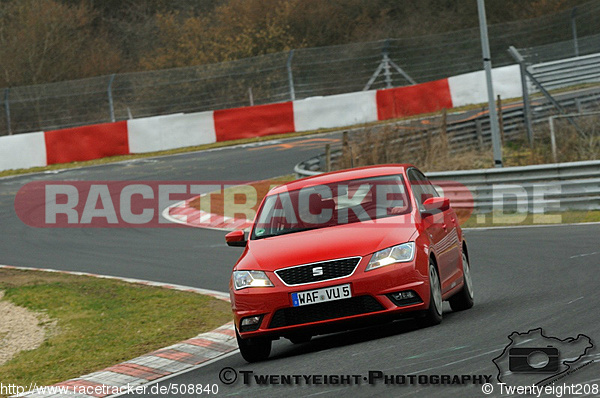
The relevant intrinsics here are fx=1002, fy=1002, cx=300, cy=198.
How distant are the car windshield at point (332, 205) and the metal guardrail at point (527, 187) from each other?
887cm

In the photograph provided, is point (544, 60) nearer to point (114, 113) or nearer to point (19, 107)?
point (114, 113)

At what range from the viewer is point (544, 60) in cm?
3450

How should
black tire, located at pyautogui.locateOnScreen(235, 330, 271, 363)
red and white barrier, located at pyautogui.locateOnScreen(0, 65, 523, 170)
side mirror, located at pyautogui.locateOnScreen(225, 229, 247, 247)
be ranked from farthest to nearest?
1. red and white barrier, located at pyautogui.locateOnScreen(0, 65, 523, 170)
2. side mirror, located at pyautogui.locateOnScreen(225, 229, 247, 247)
3. black tire, located at pyautogui.locateOnScreen(235, 330, 271, 363)

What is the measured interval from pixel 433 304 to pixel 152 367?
96.9 inches

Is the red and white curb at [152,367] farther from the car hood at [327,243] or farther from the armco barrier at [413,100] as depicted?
the armco barrier at [413,100]

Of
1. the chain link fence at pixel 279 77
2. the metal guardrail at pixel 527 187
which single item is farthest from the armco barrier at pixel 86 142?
the metal guardrail at pixel 527 187

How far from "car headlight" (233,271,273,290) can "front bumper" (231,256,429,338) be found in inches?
2.1

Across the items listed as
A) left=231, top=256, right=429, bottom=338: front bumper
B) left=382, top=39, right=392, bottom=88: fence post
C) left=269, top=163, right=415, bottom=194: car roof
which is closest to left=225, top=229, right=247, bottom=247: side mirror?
left=269, top=163, right=415, bottom=194: car roof

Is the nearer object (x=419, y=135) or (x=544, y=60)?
(x=419, y=135)

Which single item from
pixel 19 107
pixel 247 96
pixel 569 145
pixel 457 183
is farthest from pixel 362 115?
pixel 457 183

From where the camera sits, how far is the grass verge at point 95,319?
9.25 metres

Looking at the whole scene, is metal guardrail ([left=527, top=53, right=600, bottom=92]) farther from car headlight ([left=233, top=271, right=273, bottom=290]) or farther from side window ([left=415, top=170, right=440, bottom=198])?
car headlight ([left=233, top=271, right=273, bottom=290])

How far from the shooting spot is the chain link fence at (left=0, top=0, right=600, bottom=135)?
113 feet

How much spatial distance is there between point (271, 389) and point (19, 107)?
1137 inches
